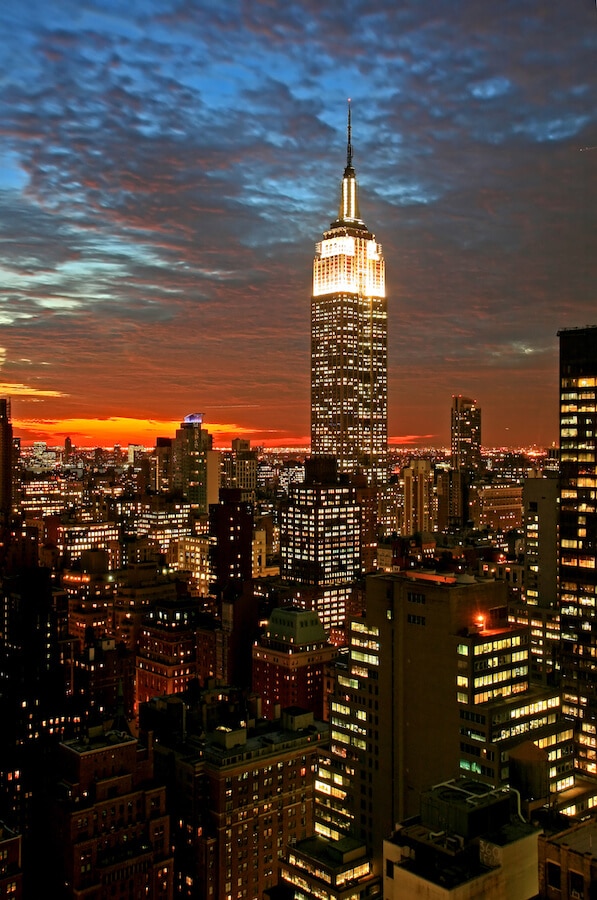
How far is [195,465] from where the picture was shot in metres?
189

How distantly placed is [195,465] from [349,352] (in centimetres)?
4200

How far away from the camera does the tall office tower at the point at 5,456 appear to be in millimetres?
163875

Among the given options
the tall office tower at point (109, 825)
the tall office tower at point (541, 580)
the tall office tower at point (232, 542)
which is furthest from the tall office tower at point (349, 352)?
the tall office tower at point (109, 825)

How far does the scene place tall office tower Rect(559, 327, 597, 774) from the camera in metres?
60.9

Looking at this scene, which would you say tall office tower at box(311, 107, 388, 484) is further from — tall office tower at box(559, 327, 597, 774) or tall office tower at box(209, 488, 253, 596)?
tall office tower at box(559, 327, 597, 774)

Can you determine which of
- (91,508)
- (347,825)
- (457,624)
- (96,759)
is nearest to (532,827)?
(457,624)

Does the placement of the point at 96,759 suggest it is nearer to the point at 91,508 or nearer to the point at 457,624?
the point at 457,624

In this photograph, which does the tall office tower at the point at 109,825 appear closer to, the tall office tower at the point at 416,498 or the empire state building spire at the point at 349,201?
the tall office tower at the point at 416,498

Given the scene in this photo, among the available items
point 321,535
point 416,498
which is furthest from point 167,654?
point 416,498

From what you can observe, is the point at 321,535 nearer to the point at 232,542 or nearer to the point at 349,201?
the point at 232,542

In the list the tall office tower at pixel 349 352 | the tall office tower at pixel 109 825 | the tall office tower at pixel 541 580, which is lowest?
the tall office tower at pixel 109 825

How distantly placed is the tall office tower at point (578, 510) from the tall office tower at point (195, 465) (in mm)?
114297

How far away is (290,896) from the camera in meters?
38.9

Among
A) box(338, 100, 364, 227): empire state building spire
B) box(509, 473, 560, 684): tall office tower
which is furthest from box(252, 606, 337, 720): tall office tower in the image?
box(338, 100, 364, 227): empire state building spire
